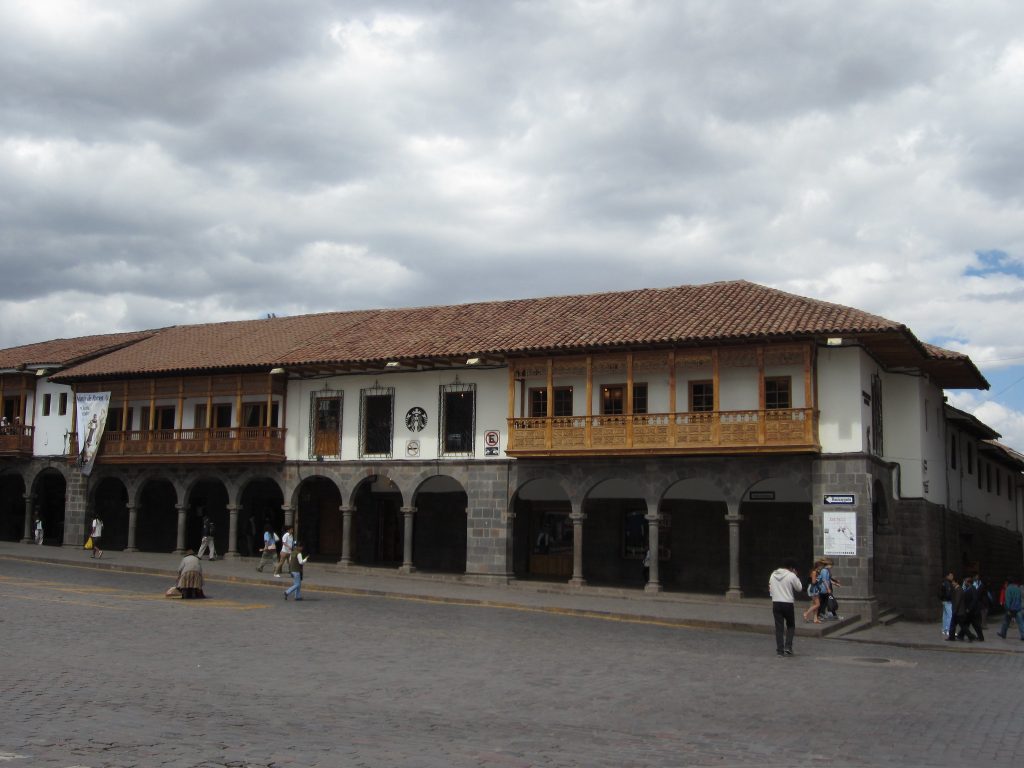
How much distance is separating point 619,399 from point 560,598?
516 centimetres

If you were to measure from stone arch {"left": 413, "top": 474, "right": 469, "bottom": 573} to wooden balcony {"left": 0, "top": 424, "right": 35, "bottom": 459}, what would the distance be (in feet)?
47.6

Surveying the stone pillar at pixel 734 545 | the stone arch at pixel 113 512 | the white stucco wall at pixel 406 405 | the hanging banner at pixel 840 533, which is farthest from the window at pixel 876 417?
the stone arch at pixel 113 512

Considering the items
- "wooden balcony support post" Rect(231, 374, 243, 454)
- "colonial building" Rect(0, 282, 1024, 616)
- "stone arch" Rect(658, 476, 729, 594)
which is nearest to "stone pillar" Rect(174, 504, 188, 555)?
"colonial building" Rect(0, 282, 1024, 616)

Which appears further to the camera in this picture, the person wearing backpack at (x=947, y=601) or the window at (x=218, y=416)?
the window at (x=218, y=416)

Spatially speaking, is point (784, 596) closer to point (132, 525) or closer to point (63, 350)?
point (132, 525)

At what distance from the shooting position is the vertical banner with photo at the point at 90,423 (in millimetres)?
34125

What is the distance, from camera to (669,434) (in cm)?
2506

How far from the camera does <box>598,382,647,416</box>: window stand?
2644 cm

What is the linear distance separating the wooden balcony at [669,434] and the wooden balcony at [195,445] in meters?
8.04

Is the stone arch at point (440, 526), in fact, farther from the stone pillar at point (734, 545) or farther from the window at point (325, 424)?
the stone pillar at point (734, 545)

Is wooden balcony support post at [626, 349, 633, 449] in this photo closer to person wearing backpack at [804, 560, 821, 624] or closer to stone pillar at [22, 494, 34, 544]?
person wearing backpack at [804, 560, 821, 624]

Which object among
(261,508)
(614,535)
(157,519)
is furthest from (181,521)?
(614,535)

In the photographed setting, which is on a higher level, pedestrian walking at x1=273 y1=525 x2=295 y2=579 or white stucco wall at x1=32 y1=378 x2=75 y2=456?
white stucco wall at x1=32 y1=378 x2=75 y2=456

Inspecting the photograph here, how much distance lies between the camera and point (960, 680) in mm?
14734
